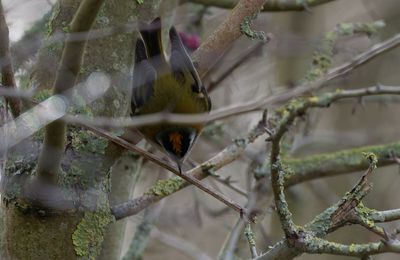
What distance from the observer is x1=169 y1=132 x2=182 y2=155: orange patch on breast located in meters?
3.10

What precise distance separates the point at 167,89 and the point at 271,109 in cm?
77

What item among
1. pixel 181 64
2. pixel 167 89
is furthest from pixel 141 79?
pixel 167 89

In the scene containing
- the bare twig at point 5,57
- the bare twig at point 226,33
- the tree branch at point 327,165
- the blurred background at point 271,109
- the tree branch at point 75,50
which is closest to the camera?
the tree branch at point 75,50

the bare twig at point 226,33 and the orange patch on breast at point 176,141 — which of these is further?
the orange patch on breast at point 176,141

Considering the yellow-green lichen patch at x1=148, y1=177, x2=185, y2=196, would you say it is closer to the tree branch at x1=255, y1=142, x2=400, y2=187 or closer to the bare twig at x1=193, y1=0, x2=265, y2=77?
the bare twig at x1=193, y1=0, x2=265, y2=77

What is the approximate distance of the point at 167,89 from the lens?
314 centimetres

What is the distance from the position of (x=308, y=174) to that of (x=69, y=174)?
1507 millimetres

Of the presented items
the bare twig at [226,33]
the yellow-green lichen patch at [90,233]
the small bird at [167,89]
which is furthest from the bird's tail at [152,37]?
the yellow-green lichen patch at [90,233]

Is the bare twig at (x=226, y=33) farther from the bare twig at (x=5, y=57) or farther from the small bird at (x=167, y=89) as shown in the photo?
the bare twig at (x=5, y=57)

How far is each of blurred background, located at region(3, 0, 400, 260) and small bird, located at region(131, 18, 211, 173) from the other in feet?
0.72

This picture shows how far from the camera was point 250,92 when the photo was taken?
4.98 meters

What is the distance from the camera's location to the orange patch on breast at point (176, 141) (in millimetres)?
3102

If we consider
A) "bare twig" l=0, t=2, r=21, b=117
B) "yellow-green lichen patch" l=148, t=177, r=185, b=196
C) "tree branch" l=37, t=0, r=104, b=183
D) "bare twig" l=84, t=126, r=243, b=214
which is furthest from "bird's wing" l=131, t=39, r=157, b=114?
"tree branch" l=37, t=0, r=104, b=183

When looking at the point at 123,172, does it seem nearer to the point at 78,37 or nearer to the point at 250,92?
the point at 78,37
